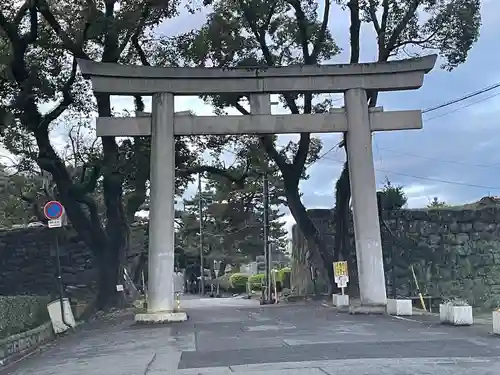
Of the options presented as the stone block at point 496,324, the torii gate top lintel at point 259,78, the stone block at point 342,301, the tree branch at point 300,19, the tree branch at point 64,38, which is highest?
the tree branch at point 300,19

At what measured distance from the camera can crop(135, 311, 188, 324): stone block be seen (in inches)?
580

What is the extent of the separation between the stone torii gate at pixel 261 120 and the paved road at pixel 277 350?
237cm

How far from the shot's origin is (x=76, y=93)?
20203mm

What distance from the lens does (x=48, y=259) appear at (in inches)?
962

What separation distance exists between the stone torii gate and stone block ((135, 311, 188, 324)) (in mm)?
408

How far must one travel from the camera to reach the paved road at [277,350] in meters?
7.72

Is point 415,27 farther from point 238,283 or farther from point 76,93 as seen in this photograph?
point 238,283

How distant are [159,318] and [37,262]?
11.3 m

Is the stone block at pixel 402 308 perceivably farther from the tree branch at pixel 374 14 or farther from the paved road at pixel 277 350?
the tree branch at pixel 374 14

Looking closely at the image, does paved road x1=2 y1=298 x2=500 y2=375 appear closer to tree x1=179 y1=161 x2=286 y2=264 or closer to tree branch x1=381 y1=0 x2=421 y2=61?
tree branch x1=381 y1=0 x2=421 y2=61

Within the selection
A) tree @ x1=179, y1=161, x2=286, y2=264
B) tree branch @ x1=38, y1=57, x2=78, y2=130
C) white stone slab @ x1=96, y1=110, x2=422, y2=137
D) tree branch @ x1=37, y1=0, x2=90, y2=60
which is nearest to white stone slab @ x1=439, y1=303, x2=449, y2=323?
white stone slab @ x1=96, y1=110, x2=422, y2=137

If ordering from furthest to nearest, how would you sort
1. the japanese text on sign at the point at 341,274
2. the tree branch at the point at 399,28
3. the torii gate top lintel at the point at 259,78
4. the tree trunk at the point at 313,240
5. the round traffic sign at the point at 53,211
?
the tree trunk at the point at 313,240 → the tree branch at the point at 399,28 → the japanese text on sign at the point at 341,274 → the torii gate top lintel at the point at 259,78 → the round traffic sign at the point at 53,211

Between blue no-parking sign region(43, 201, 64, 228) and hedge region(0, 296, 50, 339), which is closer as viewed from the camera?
hedge region(0, 296, 50, 339)

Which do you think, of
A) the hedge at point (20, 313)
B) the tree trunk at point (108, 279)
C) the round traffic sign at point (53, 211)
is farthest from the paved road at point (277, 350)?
the tree trunk at point (108, 279)
